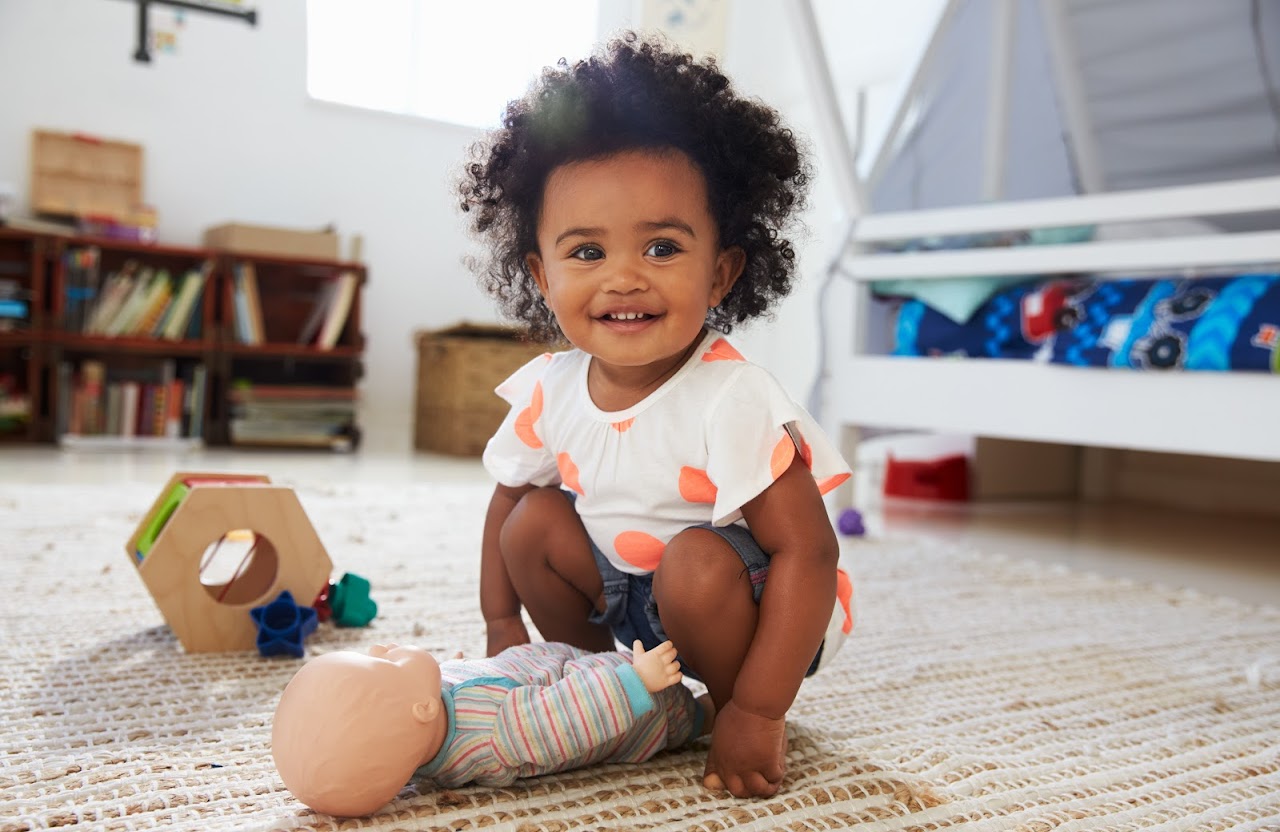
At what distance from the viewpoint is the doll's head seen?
552 millimetres

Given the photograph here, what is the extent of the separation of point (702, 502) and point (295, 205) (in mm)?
3013

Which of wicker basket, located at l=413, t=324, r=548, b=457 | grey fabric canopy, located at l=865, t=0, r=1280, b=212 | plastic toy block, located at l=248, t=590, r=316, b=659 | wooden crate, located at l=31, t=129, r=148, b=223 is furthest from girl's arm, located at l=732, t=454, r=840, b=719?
wooden crate, located at l=31, t=129, r=148, b=223

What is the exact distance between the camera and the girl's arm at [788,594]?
627 mm

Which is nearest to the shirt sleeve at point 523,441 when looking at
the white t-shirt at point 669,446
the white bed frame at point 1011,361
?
the white t-shirt at point 669,446

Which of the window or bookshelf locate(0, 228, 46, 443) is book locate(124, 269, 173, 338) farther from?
the window

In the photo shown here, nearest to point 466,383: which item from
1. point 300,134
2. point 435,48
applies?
point 300,134

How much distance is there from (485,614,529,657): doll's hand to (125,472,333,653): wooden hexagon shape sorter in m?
0.23

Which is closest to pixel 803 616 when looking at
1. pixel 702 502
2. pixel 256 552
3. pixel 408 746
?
pixel 702 502

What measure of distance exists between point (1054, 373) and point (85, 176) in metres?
2.65

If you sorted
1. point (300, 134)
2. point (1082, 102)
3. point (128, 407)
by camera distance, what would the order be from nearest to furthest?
point (1082, 102), point (128, 407), point (300, 134)

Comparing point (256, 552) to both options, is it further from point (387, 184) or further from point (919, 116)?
point (387, 184)

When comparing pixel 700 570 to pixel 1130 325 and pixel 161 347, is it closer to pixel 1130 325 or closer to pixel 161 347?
pixel 1130 325

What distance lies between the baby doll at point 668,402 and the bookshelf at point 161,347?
7.78 ft

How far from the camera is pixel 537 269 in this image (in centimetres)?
77
